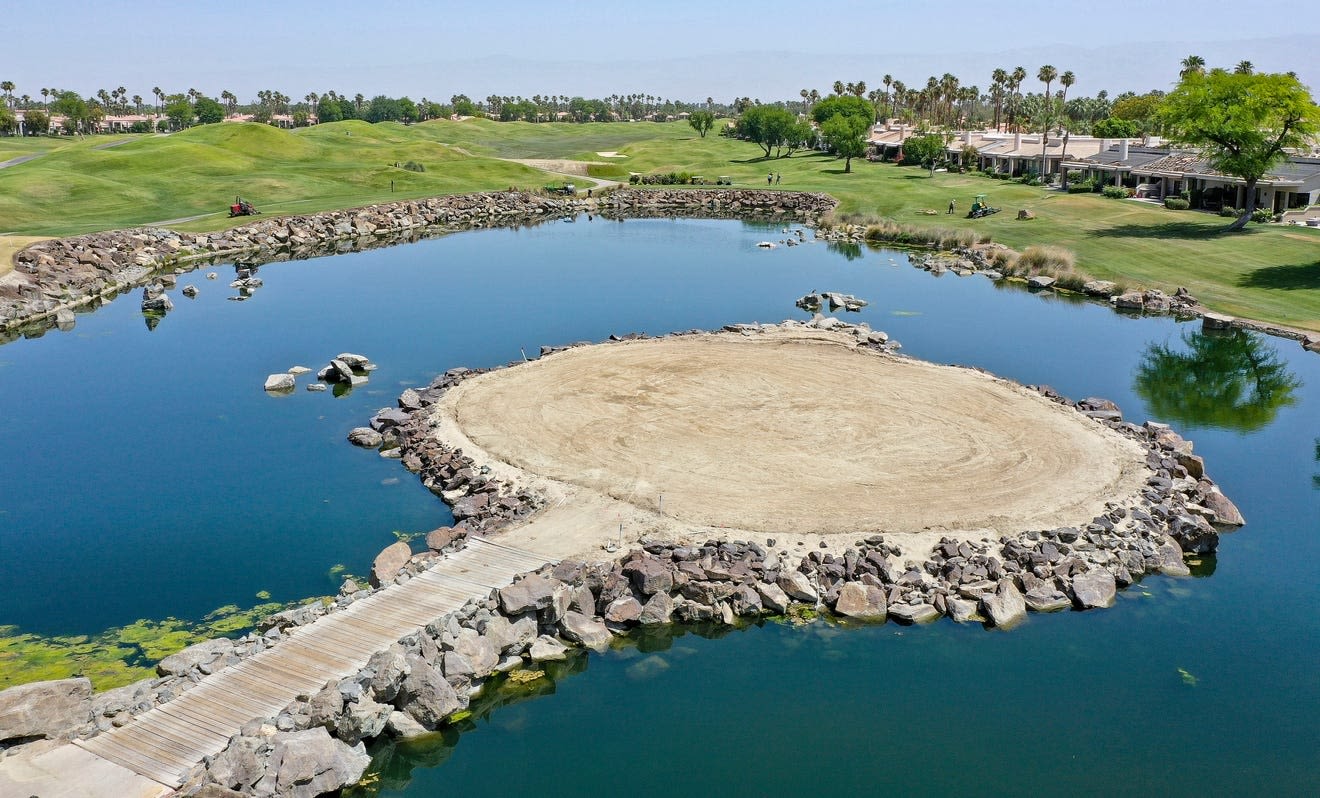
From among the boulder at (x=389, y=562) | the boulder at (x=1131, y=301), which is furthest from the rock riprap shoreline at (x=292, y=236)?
the boulder at (x=1131, y=301)

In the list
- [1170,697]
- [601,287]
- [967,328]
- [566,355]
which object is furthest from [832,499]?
[601,287]

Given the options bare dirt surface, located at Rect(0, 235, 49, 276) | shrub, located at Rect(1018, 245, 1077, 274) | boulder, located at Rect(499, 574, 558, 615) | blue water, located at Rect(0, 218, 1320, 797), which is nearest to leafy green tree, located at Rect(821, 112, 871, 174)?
shrub, located at Rect(1018, 245, 1077, 274)

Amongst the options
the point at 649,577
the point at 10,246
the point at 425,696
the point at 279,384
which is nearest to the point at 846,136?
the point at 10,246

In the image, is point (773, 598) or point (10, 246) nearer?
point (773, 598)

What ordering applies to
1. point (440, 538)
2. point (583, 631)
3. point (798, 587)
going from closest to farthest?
1. point (583, 631)
2. point (798, 587)
3. point (440, 538)

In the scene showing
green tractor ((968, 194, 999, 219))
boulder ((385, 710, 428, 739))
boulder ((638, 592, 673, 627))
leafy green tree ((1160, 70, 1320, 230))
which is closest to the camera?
boulder ((385, 710, 428, 739))

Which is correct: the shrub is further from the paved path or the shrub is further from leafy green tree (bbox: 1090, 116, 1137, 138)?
leafy green tree (bbox: 1090, 116, 1137, 138)

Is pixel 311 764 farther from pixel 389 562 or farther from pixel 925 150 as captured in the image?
pixel 925 150
